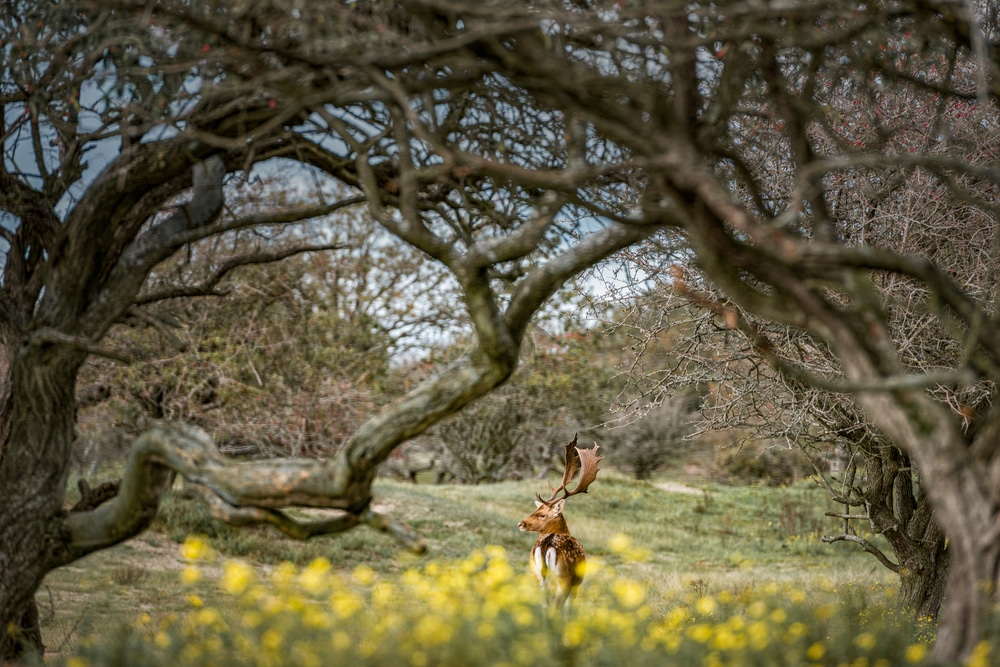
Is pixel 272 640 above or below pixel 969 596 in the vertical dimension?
below

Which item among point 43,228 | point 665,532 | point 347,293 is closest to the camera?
point 43,228

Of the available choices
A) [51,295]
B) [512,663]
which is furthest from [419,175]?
[51,295]

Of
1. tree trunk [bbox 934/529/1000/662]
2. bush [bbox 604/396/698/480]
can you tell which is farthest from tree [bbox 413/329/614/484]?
tree trunk [bbox 934/529/1000/662]

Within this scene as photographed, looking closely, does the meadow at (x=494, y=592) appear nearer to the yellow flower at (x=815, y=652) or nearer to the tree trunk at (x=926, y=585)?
the yellow flower at (x=815, y=652)

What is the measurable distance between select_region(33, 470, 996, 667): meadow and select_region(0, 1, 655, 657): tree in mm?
670

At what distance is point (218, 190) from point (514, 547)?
434 inches

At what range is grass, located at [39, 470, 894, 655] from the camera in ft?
32.6

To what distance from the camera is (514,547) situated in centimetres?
1572

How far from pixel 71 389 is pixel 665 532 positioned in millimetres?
14576

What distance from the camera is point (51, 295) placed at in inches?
227

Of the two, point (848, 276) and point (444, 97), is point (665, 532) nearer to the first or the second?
point (444, 97)

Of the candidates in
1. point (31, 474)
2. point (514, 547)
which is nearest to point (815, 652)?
point (31, 474)

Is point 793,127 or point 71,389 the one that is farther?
point 71,389

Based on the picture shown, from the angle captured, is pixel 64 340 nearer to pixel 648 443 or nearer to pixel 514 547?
pixel 514 547
